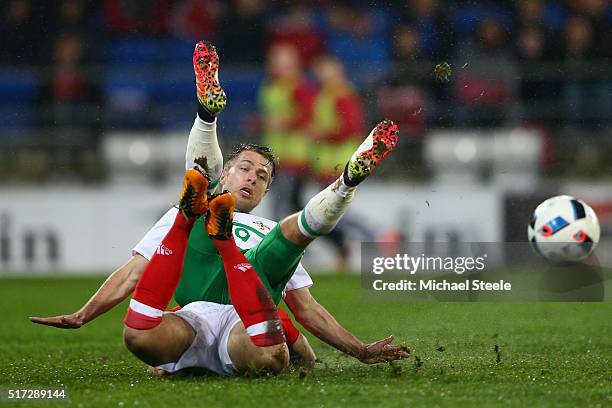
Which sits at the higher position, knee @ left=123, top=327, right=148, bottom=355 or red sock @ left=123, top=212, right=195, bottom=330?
red sock @ left=123, top=212, right=195, bottom=330

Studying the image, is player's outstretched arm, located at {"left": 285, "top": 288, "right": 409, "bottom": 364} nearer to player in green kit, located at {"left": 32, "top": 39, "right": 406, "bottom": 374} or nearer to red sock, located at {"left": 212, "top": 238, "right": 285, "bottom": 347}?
player in green kit, located at {"left": 32, "top": 39, "right": 406, "bottom": 374}

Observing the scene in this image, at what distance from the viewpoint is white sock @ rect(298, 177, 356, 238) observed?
4449 mm

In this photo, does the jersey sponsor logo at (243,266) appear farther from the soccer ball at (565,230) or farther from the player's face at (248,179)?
the soccer ball at (565,230)

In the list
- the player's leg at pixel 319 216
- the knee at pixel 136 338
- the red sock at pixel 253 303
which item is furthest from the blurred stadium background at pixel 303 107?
the knee at pixel 136 338

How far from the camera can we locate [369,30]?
1055 cm

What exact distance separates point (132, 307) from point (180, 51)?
26.3ft

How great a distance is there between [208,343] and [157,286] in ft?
1.36

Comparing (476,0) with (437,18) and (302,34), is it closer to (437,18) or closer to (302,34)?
(437,18)

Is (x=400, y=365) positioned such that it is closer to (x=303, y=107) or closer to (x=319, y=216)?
(x=319, y=216)

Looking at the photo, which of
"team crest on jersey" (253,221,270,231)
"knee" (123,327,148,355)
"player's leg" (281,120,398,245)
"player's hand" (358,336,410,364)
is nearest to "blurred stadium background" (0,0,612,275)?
"team crest on jersey" (253,221,270,231)

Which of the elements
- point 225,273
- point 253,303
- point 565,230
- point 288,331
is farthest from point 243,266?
point 565,230

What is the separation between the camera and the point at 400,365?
5.12m

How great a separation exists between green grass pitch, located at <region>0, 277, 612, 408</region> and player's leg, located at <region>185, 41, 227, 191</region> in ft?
3.28

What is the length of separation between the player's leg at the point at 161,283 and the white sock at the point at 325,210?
423 mm
